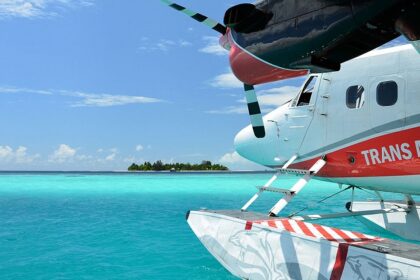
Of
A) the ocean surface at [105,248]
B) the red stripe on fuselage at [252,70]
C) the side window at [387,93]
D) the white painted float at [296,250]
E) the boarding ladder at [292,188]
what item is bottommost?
the ocean surface at [105,248]

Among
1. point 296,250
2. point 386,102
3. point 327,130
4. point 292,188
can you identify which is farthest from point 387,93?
point 296,250

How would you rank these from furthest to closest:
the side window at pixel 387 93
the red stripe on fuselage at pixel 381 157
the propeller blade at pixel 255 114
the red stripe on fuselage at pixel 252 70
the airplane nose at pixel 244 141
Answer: the airplane nose at pixel 244 141 → the side window at pixel 387 93 → the red stripe on fuselage at pixel 381 157 → the propeller blade at pixel 255 114 → the red stripe on fuselage at pixel 252 70

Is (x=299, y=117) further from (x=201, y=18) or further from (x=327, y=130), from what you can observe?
(x=201, y=18)

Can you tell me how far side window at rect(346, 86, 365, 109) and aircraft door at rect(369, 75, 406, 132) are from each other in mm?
204

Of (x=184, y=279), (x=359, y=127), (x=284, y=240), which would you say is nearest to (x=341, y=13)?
(x=284, y=240)

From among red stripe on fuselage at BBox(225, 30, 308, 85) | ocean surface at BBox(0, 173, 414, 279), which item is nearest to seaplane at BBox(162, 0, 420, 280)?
red stripe on fuselage at BBox(225, 30, 308, 85)

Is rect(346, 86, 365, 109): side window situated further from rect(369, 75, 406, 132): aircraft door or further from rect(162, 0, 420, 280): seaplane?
rect(369, 75, 406, 132): aircraft door

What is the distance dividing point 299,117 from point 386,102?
2.25 meters

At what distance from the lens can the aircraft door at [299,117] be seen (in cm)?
944

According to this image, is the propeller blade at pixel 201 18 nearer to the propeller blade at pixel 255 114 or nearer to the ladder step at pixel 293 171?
the propeller blade at pixel 255 114

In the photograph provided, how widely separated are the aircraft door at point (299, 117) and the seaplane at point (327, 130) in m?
0.03

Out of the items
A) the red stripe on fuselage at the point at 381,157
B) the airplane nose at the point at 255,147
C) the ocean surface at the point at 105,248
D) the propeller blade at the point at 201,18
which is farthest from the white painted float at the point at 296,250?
the propeller blade at the point at 201,18

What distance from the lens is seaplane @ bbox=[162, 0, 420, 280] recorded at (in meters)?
4.36

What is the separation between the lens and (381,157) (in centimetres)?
809
